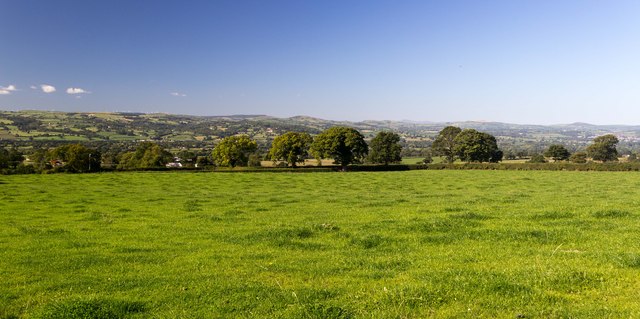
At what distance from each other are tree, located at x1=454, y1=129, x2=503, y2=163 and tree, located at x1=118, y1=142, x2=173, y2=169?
74081mm

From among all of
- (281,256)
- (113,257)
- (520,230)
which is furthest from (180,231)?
(520,230)

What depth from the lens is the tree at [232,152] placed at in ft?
324

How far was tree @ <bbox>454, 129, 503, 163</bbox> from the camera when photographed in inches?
3920

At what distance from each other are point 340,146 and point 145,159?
156 ft

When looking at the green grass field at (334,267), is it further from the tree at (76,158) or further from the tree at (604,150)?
the tree at (604,150)

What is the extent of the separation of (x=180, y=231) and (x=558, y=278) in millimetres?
14183

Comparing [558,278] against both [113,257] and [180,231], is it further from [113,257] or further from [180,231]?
[180,231]

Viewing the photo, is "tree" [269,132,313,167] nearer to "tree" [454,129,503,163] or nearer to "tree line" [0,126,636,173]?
"tree line" [0,126,636,173]

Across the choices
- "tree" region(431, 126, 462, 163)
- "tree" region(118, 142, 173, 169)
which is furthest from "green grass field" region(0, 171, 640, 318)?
"tree" region(431, 126, 462, 163)

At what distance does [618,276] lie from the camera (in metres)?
9.49

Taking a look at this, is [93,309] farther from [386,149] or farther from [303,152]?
[386,149]

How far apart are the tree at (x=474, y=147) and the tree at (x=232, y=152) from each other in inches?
2093

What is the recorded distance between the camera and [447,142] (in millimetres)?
114188

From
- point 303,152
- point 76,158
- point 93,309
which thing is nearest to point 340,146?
point 303,152
